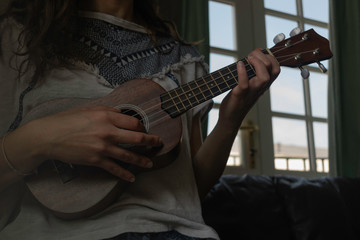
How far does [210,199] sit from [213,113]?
676 mm

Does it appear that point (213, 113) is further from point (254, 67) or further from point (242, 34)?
point (254, 67)

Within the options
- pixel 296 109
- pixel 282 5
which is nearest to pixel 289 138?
pixel 296 109

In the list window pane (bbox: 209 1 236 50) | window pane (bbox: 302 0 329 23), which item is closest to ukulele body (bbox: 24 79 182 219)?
window pane (bbox: 209 1 236 50)

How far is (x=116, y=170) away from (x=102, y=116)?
9cm

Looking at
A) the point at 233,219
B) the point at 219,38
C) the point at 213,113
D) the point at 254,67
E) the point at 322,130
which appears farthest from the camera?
the point at 322,130

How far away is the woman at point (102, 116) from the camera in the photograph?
2.38 feet

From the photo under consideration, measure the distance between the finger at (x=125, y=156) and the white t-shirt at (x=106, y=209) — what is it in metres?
0.06

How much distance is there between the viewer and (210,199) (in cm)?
137

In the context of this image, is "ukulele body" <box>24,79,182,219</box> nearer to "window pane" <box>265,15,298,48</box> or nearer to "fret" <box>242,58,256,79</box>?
"fret" <box>242,58,256,79</box>

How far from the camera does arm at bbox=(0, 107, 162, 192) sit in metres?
0.72

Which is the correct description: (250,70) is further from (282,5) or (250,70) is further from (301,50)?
(282,5)

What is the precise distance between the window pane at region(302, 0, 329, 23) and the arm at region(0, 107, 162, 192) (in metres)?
1.98

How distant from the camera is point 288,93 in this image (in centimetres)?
224

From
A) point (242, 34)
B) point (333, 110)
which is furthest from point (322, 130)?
point (242, 34)
